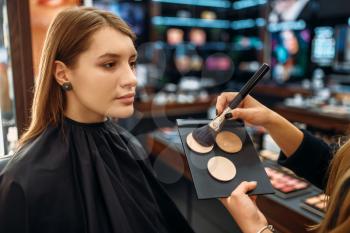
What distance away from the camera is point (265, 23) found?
525cm

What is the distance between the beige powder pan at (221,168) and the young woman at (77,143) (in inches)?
12.0

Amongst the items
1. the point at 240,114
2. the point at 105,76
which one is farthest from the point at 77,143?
the point at 240,114

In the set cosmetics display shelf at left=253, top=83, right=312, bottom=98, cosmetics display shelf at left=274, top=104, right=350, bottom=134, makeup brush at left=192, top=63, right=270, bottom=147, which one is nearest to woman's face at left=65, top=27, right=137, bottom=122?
makeup brush at left=192, top=63, right=270, bottom=147

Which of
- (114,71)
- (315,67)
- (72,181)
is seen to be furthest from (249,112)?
(315,67)

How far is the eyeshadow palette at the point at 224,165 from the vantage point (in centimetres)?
86

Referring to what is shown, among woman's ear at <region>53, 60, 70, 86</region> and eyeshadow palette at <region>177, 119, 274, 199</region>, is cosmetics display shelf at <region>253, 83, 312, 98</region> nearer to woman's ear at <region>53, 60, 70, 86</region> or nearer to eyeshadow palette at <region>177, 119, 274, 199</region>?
eyeshadow palette at <region>177, 119, 274, 199</region>

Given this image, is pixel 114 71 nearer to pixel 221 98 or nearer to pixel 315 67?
pixel 221 98

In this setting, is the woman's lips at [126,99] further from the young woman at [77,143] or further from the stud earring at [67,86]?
the stud earring at [67,86]

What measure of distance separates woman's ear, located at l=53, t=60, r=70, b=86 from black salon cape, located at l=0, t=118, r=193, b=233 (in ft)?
0.44

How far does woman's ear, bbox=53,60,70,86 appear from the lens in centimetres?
97

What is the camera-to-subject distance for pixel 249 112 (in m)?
1.03

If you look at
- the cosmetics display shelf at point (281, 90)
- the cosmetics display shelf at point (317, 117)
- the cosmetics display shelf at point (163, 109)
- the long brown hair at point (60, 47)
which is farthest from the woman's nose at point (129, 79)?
the cosmetics display shelf at point (281, 90)

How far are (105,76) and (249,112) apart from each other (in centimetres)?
47

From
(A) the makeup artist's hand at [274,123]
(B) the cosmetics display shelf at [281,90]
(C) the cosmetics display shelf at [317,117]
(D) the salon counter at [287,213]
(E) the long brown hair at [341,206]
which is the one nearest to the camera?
(E) the long brown hair at [341,206]
